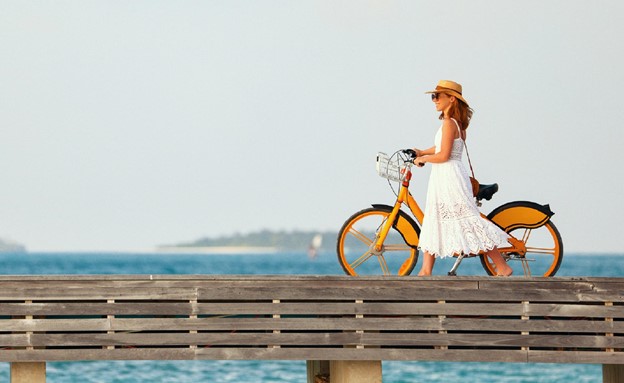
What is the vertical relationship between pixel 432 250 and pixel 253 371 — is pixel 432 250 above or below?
above

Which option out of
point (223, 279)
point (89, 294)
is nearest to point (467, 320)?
point (223, 279)

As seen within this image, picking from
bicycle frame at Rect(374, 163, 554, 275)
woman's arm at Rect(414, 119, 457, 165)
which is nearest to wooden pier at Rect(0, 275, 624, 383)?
bicycle frame at Rect(374, 163, 554, 275)

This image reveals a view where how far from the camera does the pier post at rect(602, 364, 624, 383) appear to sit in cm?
990

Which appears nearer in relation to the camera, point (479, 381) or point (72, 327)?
point (72, 327)

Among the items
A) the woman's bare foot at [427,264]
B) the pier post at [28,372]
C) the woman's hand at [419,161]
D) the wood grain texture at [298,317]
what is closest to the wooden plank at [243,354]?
the wood grain texture at [298,317]

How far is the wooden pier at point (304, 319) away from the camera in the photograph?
871 cm

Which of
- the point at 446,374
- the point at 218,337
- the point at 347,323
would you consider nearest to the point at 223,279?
the point at 218,337

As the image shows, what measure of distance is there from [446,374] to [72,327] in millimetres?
19799

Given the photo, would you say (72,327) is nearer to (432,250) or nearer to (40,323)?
(40,323)

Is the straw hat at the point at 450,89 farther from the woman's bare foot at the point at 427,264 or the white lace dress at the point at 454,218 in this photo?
the woman's bare foot at the point at 427,264

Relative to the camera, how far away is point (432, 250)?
905 centimetres

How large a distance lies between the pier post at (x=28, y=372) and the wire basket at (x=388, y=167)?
3006mm

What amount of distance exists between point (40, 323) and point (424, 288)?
288cm

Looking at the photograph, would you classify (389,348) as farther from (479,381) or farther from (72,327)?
(479,381)
